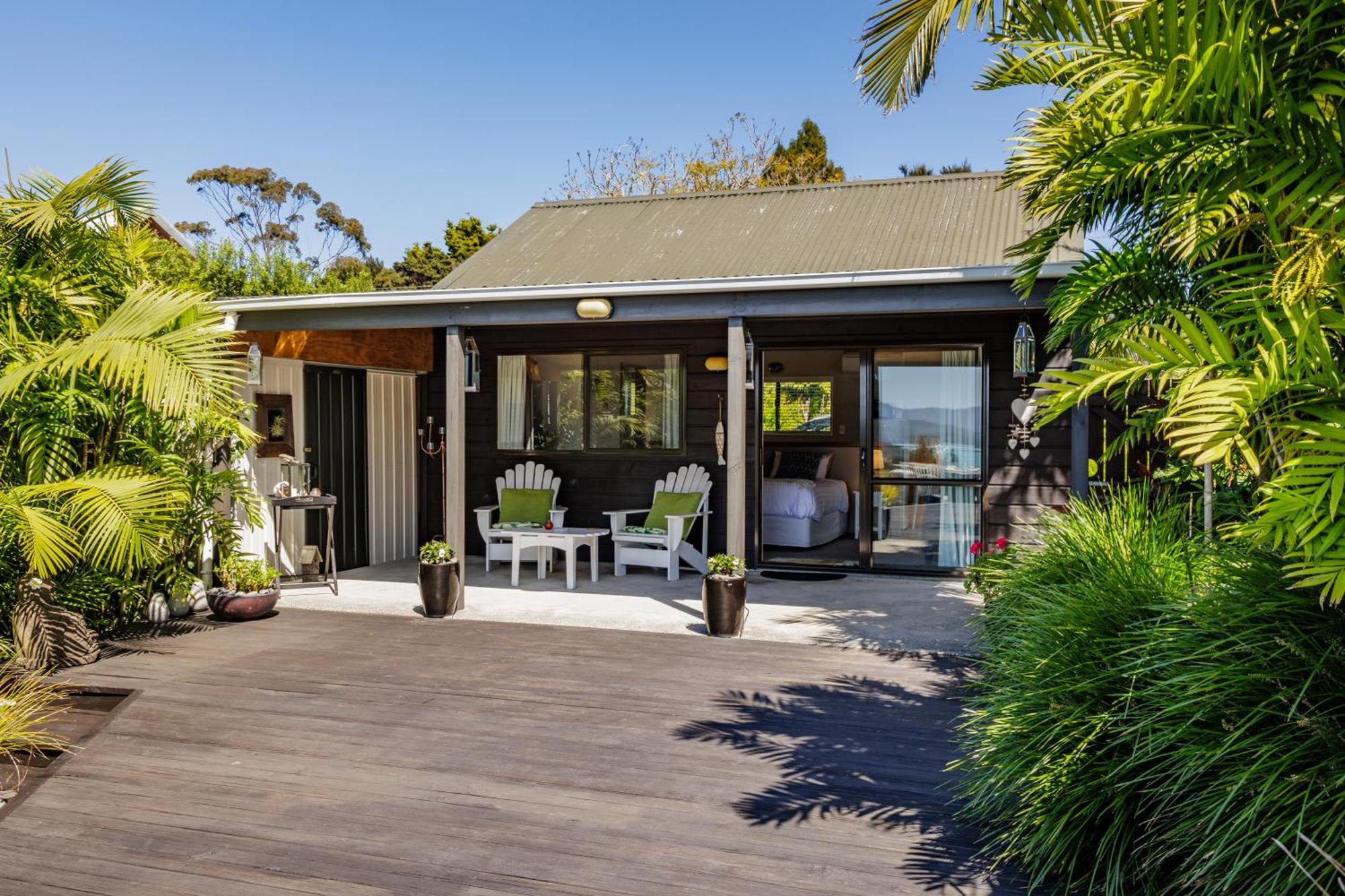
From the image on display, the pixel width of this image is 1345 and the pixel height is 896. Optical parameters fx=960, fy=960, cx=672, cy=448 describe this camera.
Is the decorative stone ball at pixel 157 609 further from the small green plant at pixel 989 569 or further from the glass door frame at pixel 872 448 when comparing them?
the small green plant at pixel 989 569

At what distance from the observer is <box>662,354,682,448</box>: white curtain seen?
28.0 ft

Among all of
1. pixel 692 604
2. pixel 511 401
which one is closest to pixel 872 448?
pixel 692 604

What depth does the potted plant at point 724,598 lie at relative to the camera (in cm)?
562

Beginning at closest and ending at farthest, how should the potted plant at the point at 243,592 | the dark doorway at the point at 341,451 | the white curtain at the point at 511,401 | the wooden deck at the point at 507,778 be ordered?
the wooden deck at the point at 507,778, the potted plant at the point at 243,592, the dark doorway at the point at 341,451, the white curtain at the point at 511,401

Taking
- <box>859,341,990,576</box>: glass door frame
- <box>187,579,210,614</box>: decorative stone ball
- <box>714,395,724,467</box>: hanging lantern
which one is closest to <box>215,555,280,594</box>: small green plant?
<box>187,579,210,614</box>: decorative stone ball

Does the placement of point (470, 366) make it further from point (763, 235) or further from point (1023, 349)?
point (1023, 349)

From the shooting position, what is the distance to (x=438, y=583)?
623cm

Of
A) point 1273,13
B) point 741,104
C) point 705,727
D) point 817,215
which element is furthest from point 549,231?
point 741,104

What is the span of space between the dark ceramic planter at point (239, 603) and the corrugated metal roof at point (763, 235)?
287 cm

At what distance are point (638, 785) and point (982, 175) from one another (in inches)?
286

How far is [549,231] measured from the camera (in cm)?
958

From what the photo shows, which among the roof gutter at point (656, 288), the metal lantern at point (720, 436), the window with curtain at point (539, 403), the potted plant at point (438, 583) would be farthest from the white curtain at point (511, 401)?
the potted plant at point (438, 583)

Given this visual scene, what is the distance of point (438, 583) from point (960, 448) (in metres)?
4.19

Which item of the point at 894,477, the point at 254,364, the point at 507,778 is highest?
the point at 254,364
